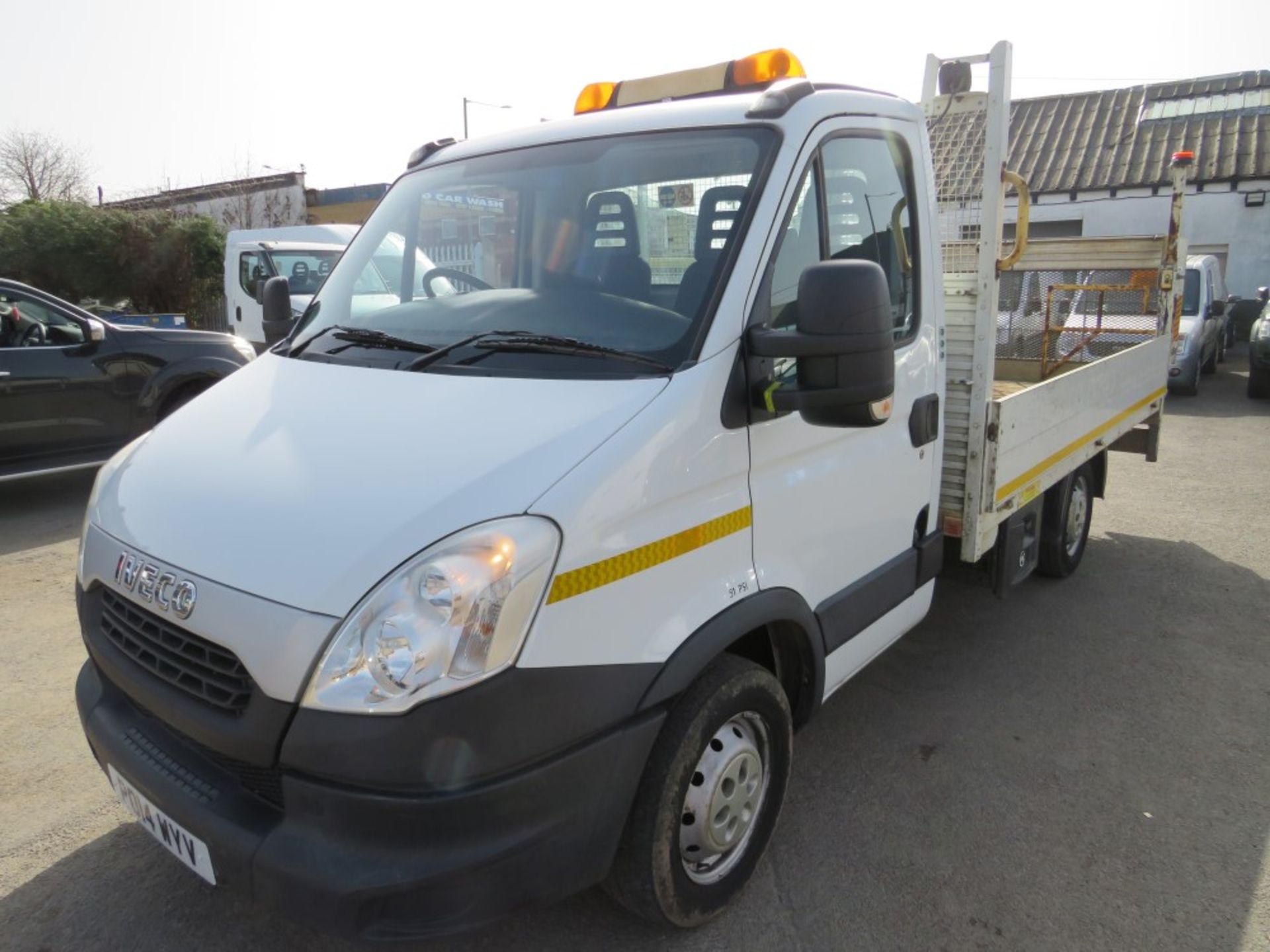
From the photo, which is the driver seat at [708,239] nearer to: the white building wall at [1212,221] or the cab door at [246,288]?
the cab door at [246,288]

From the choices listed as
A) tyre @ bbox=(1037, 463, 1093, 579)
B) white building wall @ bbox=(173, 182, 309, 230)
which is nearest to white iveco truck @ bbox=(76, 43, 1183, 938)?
Answer: tyre @ bbox=(1037, 463, 1093, 579)

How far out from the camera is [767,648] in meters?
2.79

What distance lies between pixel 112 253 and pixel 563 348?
2059cm

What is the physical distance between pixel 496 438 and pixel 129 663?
1.09 meters

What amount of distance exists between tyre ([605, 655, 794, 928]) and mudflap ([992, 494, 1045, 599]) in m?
1.89

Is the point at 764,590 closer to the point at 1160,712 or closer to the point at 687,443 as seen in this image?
the point at 687,443

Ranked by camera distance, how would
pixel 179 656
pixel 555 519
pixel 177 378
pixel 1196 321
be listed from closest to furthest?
pixel 555 519 → pixel 179 656 → pixel 177 378 → pixel 1196 321

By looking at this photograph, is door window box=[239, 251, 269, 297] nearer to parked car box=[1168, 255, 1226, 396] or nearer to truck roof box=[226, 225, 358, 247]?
truck roof box=[226, 225, 358, 247]

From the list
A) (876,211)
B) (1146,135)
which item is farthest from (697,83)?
(1146,135)

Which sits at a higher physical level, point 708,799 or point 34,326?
point 34,326

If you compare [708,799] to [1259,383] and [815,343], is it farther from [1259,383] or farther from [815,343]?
[1259,383]

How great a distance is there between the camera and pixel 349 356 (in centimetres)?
278

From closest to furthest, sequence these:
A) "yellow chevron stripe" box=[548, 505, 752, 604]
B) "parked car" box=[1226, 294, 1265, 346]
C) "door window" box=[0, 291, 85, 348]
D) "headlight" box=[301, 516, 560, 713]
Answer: "headlight" box=[301, 516, 560, 713], "yellow chevron stripe" box=[548, 505, 752, 604], "door window" box=[0, 291, 85, 348], "parked car" box=[1226, 294, 1265, 346]

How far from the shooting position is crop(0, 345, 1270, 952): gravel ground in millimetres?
2545
